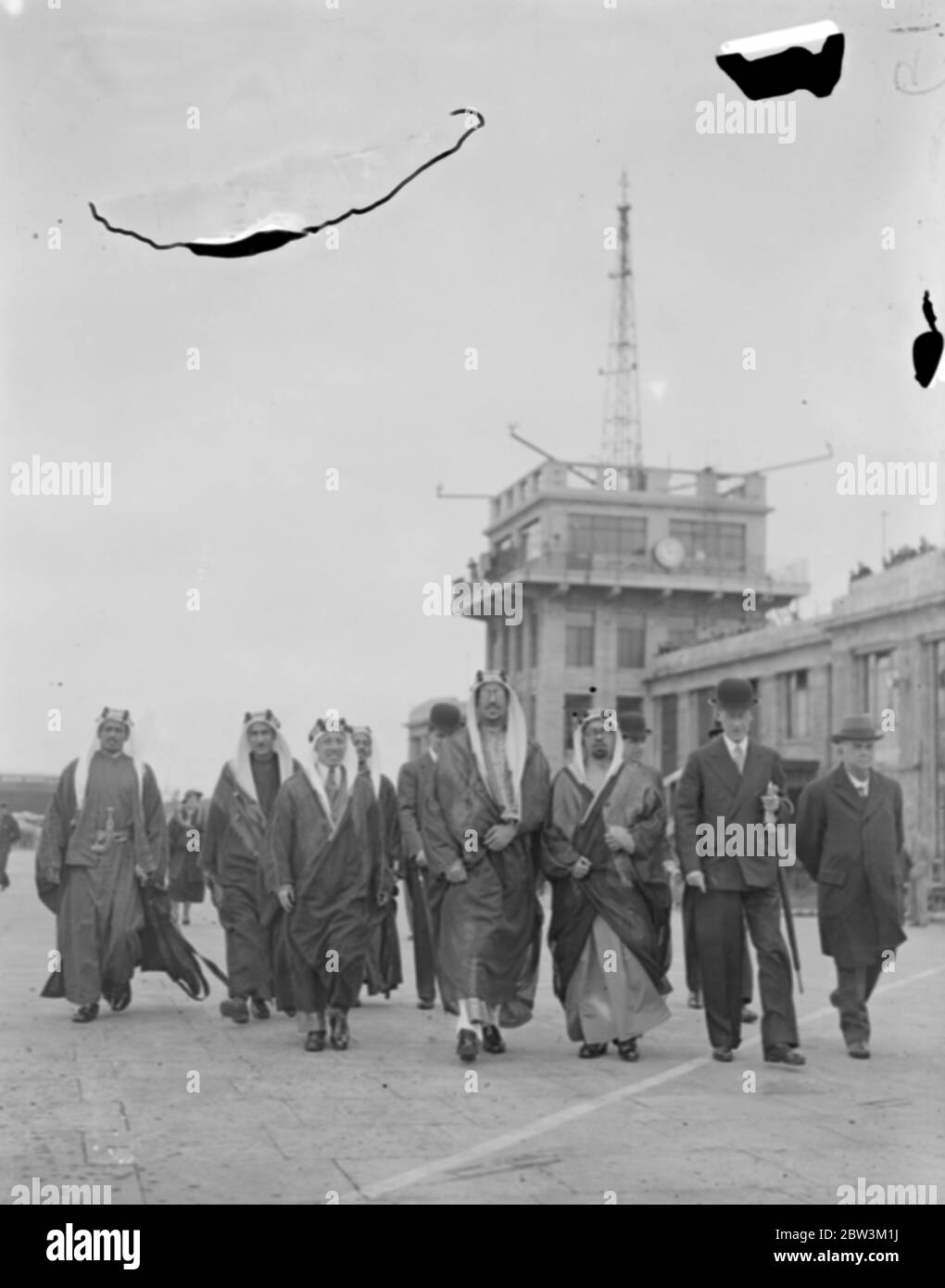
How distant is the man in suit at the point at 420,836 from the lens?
10.7 m

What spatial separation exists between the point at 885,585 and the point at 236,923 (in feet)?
93.2

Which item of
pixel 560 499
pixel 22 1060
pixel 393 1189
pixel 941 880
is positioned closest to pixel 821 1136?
pixel 393 1189

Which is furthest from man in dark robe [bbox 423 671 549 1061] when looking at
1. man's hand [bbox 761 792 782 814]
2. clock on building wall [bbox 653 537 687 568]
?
clock on building wall [bbox 653 537 687 568]

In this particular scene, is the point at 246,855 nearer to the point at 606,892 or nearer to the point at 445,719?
the point at 445,719

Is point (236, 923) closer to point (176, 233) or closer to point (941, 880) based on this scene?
point (176, 233)

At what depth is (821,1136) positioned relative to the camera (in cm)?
631

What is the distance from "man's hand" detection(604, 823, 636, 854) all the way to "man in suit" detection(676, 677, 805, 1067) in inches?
10.3

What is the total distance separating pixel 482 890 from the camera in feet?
28.7

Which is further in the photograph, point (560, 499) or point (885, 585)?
point (560, 499)

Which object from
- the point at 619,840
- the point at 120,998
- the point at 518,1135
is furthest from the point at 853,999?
the point at 120,998

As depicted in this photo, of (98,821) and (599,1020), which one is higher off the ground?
(98,821)

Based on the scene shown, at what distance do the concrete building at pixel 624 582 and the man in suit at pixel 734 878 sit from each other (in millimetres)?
36749

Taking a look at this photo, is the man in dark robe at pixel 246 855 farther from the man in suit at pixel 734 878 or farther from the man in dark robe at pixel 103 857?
the man in suit at pixel 734 878

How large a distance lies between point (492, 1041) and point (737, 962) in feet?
4.22
